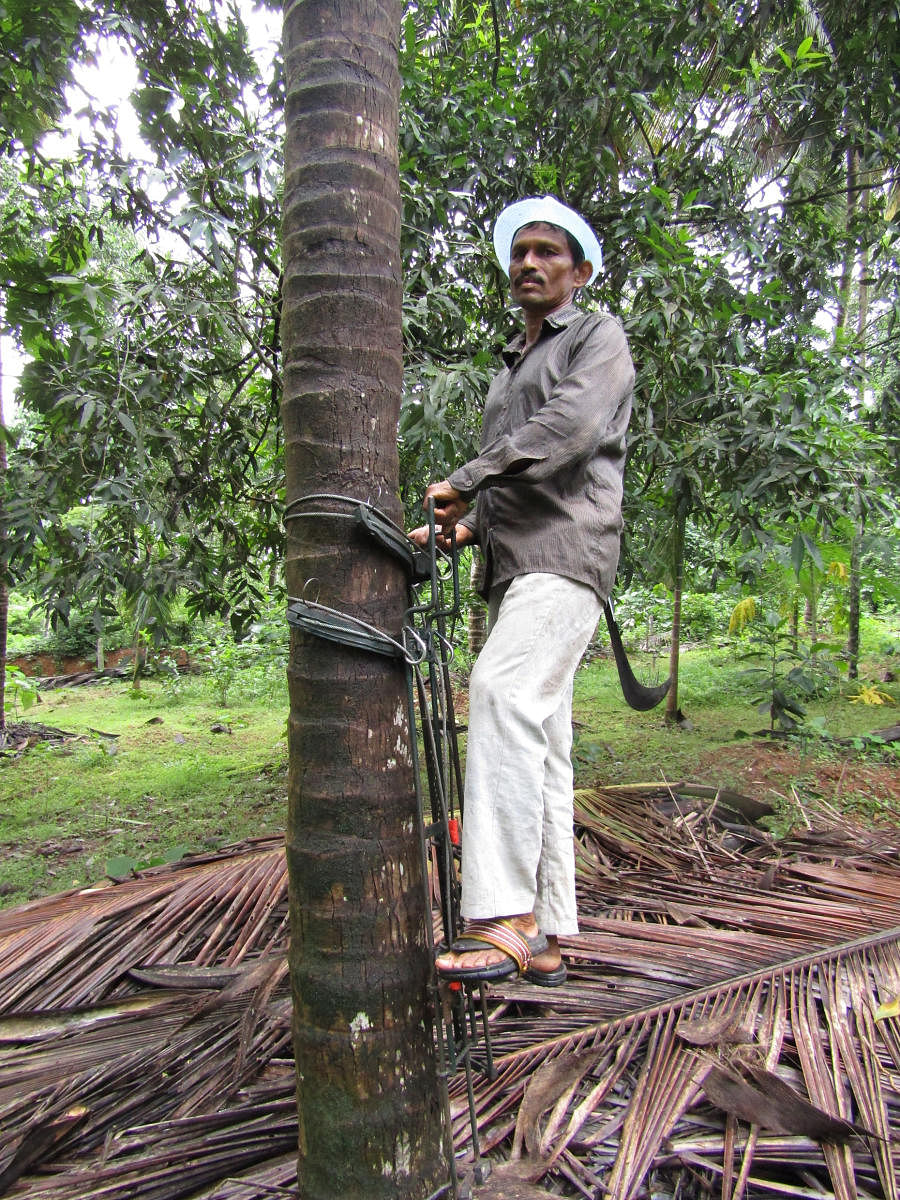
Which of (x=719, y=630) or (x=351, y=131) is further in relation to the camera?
(x=719, y=630)

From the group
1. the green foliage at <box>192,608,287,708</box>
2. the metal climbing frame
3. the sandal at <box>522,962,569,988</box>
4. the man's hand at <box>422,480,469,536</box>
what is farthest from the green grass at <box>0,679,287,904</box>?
the man's hand at <box>422,480,469,536</box>

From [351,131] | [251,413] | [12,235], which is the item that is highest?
[12,235]

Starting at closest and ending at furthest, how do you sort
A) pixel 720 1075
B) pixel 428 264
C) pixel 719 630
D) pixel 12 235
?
pixel 720 1075, pixel 428 264, pixel 12 235, pixel 719 630

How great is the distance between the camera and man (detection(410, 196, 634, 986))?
1.67 metres

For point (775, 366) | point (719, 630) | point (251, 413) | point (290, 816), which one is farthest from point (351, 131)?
point (719, 630)

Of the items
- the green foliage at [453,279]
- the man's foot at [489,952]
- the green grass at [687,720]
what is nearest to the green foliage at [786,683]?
the green grass at [687,720]

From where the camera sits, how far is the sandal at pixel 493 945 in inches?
58.4

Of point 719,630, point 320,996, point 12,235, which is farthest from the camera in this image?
point 719,630

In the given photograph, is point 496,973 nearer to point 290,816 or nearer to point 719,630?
point 290,816

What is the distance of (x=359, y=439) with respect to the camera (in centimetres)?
152

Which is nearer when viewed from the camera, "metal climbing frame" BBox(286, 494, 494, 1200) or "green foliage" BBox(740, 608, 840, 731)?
"metal climbing frame" BBox(286, 494, 494, 1200)

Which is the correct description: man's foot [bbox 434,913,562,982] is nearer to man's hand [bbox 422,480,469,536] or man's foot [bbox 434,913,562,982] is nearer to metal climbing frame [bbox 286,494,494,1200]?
metal climbing frame [bbox 286,494,494,1200]

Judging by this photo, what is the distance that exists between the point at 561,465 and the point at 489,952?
99 centimetres

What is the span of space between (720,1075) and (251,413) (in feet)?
12.6
